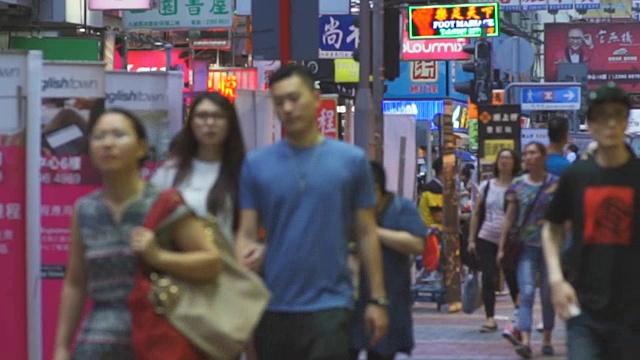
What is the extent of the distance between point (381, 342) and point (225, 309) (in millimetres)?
3107

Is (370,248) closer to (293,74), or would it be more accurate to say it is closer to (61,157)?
(293,74)

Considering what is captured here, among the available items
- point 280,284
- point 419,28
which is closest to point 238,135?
point 280,284

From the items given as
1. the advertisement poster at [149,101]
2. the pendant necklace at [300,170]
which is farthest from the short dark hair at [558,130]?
the pendant necklace at [300,170]

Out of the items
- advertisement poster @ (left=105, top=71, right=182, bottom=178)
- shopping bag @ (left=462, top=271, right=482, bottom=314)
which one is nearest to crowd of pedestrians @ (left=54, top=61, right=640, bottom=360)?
advertisement poster @ (left=105, top=71, right=182, bottom=178)

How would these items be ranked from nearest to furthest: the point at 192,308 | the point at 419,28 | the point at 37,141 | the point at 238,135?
the point at 192,308 < the point at 238,135 < the point at 37,141 < the point at 419,28

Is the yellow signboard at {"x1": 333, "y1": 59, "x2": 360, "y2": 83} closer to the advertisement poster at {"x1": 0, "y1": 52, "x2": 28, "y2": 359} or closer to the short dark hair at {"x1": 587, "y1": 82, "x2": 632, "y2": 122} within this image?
the advertisement poster at {"x1": 0, "y1": 52, "x2": 28, "y2": 359}

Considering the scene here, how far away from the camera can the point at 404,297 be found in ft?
29.0

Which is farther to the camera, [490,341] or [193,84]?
[193,84]

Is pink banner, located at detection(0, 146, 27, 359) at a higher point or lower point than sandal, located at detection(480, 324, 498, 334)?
higher

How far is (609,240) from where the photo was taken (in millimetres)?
6434

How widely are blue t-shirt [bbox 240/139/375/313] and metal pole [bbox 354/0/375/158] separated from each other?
29.1 feet

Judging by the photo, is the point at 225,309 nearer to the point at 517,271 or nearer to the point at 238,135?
the point at 238,135

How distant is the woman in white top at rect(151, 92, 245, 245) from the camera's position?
738 centimetres

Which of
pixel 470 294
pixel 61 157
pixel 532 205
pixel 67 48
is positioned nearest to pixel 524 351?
pixel 532 205
